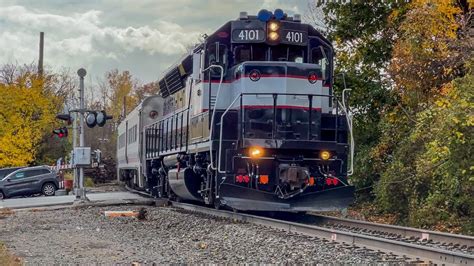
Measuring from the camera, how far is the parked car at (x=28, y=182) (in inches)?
1187

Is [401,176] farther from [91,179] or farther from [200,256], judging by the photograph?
[91,179]

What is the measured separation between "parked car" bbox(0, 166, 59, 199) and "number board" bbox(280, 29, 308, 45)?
68.9 feet

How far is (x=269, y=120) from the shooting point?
12.5 m

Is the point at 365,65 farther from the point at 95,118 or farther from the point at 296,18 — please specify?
the point at 95,118

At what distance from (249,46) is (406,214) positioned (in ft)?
19.2

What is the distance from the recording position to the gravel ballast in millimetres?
7840

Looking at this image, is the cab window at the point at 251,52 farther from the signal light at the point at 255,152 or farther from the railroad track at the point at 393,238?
the railroad track at the point at 393,238

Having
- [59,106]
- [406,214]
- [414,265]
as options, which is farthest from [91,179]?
[414,265]

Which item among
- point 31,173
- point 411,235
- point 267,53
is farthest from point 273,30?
point 31,173

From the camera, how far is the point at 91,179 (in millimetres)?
43625

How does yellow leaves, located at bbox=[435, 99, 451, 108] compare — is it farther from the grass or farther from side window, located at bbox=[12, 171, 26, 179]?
side window, located at bbox=[12, 171, 26, 179]

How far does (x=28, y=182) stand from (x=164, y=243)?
23.1 meters

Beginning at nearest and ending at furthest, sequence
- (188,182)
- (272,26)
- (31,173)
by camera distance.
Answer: (272,26)
(188,182)
(31,173)

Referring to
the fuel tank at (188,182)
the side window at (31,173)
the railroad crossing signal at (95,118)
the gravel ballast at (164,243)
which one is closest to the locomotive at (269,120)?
→ the fuel tank at (188,182)
